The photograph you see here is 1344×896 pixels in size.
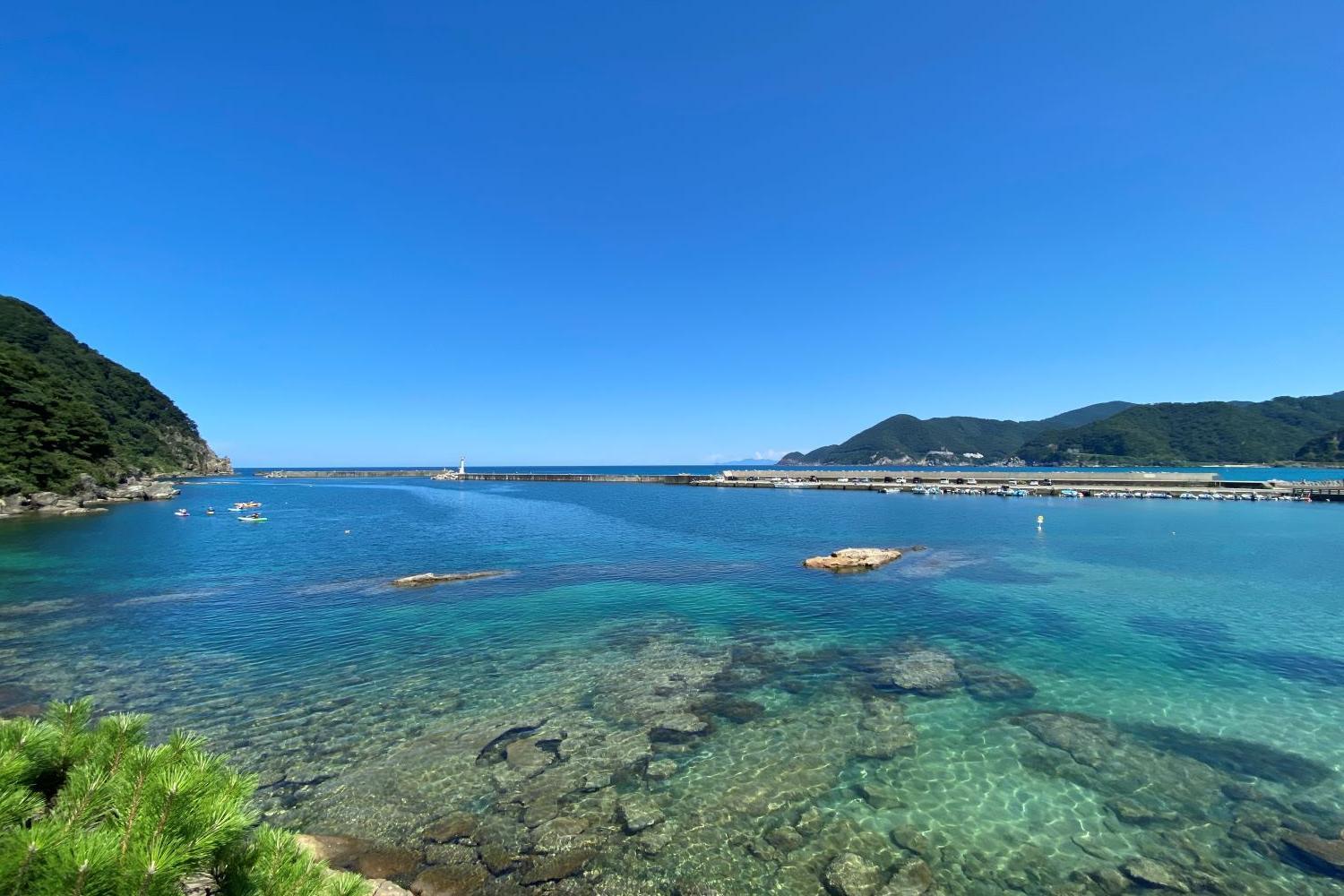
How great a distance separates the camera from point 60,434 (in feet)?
218

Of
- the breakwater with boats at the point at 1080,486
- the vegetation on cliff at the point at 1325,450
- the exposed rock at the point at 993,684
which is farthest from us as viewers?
the vegetation on cliff at the point at 1325,450

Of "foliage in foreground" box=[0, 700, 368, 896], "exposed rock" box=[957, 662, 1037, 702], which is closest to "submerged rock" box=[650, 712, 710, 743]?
"exposed rock" box=[957, 662, 1037, 702]

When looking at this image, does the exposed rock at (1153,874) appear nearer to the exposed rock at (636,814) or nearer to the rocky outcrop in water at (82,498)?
the exposed rock at (636,814)

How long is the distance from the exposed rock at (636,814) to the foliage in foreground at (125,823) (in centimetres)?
701

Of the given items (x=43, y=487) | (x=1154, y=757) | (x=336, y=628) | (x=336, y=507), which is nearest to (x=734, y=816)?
(x=1154, y=757)

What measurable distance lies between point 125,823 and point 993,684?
1858 cm

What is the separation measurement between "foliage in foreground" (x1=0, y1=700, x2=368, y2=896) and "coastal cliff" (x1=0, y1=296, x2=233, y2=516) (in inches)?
3163

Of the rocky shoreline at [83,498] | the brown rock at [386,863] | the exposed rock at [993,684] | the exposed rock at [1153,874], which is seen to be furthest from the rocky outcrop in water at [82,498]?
the exposed rock at [1153,874]

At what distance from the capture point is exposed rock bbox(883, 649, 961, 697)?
51.4ft

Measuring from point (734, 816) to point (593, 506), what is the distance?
2768 inches

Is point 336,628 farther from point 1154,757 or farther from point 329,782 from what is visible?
point 1154,757

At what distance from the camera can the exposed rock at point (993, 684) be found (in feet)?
50.1

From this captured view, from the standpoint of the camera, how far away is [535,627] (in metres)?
21.6

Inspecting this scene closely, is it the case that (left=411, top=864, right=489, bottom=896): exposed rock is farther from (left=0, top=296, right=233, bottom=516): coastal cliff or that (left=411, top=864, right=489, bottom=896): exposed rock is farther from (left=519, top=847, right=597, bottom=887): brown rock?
(left=0, top=296, right=233, bottom=516): coastal cliff
